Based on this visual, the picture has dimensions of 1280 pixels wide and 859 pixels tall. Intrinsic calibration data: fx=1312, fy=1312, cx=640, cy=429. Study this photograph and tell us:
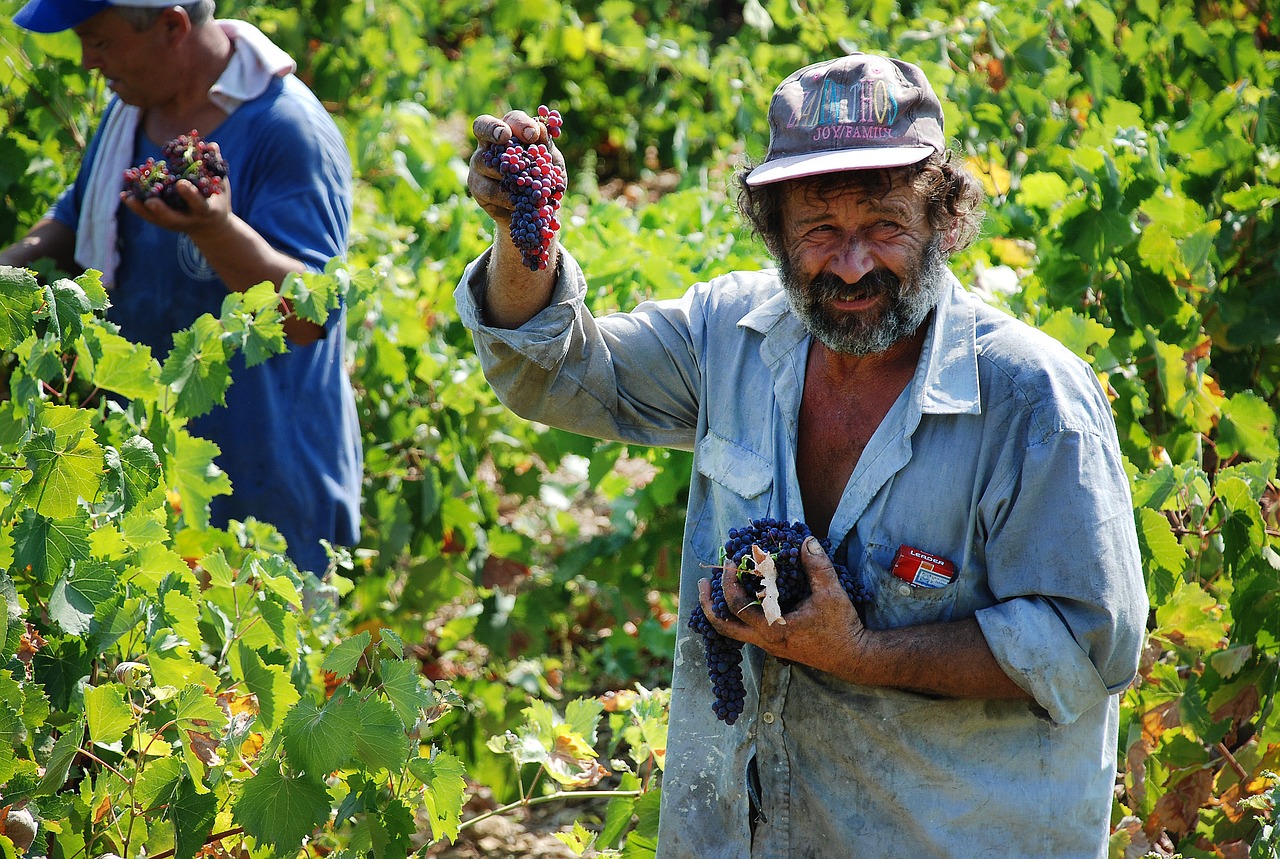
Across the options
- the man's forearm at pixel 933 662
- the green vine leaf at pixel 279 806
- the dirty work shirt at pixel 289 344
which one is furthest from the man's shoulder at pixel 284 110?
the man's forearm at pixel 933 662

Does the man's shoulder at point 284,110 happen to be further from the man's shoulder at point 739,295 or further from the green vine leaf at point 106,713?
the green vine leaf at point 106,713

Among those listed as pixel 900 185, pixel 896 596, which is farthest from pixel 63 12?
pixel 896 596

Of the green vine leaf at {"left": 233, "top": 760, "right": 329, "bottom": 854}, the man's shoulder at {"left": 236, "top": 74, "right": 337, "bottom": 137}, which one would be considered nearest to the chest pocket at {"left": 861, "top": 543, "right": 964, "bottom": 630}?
the green vine leaf at {"left": 233, "top": 760, "right": 329, "bottom": 854}

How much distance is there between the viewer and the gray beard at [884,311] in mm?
2018

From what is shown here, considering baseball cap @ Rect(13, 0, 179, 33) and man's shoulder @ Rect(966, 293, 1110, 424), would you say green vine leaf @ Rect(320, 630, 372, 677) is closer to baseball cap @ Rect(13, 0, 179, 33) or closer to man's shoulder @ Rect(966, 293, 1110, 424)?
man's shoulder @ Rect(966, 293, 1110, 424)

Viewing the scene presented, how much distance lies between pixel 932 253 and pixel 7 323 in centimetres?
142

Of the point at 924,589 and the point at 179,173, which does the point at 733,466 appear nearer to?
the point at 924,589

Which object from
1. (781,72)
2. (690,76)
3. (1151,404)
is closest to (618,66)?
(690,76)

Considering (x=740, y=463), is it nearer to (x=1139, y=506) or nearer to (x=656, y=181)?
(x=1139, y=506)

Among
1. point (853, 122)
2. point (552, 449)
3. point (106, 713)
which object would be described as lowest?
point (552, 449)

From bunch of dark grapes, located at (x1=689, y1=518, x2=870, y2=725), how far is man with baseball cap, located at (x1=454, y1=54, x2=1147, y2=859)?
0.04 feet

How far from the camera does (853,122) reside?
2.01 m

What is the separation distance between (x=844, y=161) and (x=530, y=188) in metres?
0.47

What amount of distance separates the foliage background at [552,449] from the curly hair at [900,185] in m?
0.63
